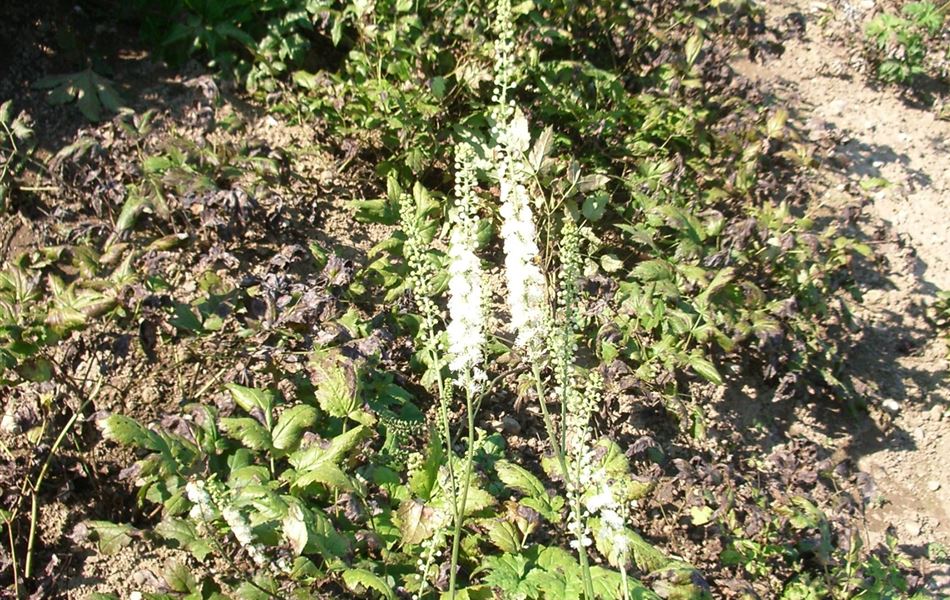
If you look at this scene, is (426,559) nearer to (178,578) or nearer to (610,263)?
(178,578)

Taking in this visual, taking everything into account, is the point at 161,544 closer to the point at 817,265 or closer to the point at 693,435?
the point at 693,435

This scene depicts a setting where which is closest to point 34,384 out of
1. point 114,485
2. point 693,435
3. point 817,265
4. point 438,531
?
point 114,485

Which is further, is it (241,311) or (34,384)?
(241,311)

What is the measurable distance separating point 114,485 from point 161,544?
0.98 feet

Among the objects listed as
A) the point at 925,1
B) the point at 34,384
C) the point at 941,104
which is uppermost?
the point at 925,1

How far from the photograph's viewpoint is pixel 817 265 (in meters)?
4.47

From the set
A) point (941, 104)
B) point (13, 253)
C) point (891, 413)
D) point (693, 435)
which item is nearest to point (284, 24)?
point (13, 253)


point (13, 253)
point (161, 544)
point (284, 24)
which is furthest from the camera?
point (284, 24)

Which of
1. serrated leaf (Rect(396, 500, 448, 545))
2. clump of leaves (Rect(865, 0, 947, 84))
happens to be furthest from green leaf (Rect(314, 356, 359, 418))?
clump of leaves (Rect(865, 0, 947, 84))

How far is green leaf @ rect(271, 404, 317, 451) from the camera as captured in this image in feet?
10.1

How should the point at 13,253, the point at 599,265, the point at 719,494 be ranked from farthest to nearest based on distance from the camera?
the point at 599,265
the point at 13,253
the point at 719,494

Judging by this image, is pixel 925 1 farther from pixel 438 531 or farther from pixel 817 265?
pixel 438 531

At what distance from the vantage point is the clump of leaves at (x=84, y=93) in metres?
4.52

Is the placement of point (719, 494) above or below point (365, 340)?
below
